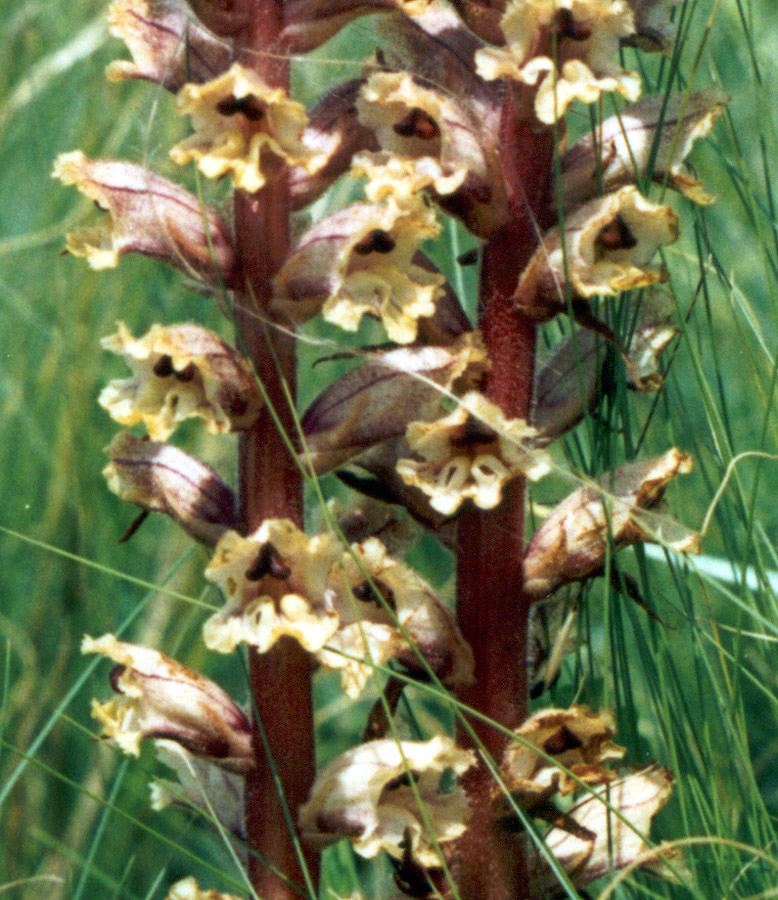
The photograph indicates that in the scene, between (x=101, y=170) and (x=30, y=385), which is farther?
(x=30, y=385)

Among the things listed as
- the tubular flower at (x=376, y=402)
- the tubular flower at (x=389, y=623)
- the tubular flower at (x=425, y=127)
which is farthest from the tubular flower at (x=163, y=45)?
the tubular flower at (x=389, y=623)

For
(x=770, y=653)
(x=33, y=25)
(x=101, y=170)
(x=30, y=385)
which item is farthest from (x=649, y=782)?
(x=33, y=25)

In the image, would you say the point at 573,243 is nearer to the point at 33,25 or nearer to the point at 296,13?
the point at 296,13

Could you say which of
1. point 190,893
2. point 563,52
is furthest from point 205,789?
point 563,52

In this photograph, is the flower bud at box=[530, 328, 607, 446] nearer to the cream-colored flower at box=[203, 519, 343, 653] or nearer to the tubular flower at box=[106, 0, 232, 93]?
the cream-colored flower at box=[203, 519, 343, 653]

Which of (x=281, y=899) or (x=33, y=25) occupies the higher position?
(x=33, y=25)

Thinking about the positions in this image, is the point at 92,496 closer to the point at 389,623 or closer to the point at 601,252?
the point at 389,623

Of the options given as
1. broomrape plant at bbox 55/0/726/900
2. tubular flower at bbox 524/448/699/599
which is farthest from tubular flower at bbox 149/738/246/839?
tubular flower at bbox 524/448/699/599

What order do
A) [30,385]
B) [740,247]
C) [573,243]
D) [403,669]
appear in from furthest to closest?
[740,247]
[30,385]
[403,669]
[573,243]
